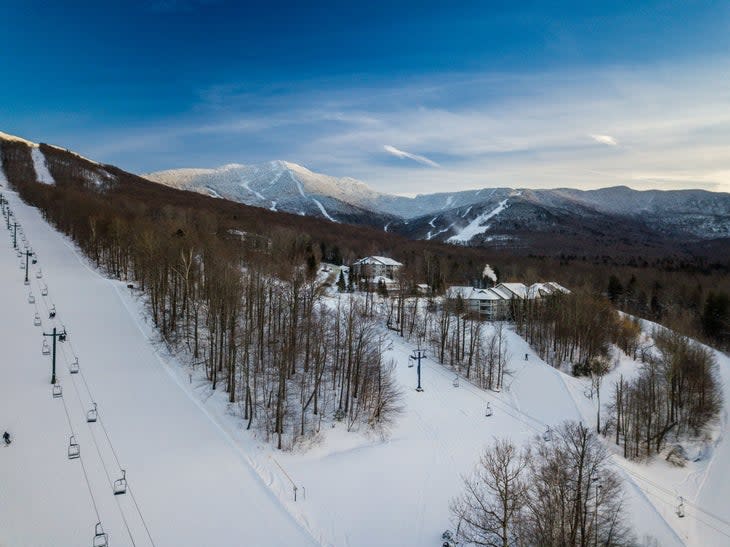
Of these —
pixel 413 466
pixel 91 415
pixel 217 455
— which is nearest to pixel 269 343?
pixel 217 455

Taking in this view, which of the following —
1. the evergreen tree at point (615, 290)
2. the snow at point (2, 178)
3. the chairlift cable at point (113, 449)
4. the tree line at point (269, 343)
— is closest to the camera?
the chairlift cable at point (113, 449)

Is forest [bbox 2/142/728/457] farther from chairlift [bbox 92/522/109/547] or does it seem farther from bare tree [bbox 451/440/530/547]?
chairlift [bbox 92/522/109/547]

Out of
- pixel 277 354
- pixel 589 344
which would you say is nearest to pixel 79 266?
pixel 277 354

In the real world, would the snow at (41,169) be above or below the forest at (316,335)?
above

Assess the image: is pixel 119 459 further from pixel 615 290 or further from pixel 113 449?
pixel 615 290

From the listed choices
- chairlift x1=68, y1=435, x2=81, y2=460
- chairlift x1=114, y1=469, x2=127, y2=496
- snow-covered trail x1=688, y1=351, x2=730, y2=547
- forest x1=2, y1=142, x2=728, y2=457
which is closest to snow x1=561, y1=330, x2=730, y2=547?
snow-covered trail x1=688, y1=351, x2=730, y2=547

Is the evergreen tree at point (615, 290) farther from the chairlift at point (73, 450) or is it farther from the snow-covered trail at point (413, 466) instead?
the chairlift at point (73, 450)

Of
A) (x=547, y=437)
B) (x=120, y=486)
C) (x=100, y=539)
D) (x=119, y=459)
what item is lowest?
(x=547, y=437)

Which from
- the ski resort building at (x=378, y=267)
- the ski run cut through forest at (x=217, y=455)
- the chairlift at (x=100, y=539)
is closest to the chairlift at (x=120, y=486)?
the ski run cut through forest at (x=217, y=455)
